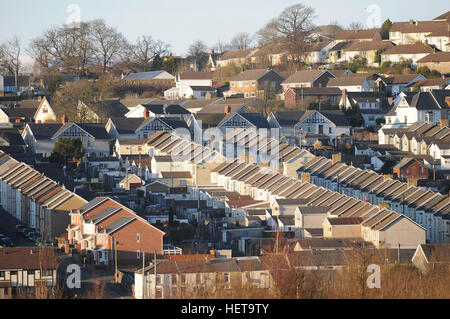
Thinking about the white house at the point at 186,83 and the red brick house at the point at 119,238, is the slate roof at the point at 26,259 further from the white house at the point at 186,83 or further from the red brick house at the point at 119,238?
the white house at the point at 186,83

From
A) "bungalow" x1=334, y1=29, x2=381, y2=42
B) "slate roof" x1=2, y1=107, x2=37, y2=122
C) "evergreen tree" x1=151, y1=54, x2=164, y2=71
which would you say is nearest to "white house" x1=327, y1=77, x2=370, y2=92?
"bungalow" x1=334, y1=29, x2=381, y2=42

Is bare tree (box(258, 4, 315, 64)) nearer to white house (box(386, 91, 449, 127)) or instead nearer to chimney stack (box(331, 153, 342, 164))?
white house (box(386, 91, 449, 127))

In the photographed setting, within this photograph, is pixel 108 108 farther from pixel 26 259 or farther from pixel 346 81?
pixel 26 259

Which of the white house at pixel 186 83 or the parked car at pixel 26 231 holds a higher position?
the white house at pixel 186 83

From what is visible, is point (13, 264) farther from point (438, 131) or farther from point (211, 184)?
point (438, 131)

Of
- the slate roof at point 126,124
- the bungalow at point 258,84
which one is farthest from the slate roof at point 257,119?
the bungalow at point 258,84
